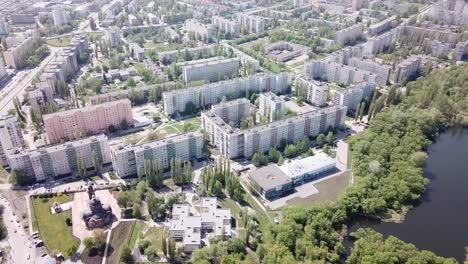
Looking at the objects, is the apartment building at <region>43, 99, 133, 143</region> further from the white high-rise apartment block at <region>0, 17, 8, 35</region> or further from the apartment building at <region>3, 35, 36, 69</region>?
the white high-rise apartment block at <region>0, 17, 8, 35</region>

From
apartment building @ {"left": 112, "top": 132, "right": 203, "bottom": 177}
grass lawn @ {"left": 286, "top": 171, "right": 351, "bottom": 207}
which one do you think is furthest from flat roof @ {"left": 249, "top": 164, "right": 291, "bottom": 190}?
apartment building @ {"left": 112, "top": 132, "right": 203, "bottom": 177}

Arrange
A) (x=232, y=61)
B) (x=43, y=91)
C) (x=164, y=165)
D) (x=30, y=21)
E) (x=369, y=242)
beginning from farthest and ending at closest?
1. (x=30, y=21)
2. (x=232, y=61)
3. (x=43, y=91)
4. (x=164, y=165)
5. (x=369, y=242)

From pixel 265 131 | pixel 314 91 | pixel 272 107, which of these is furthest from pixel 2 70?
pixel 314 91

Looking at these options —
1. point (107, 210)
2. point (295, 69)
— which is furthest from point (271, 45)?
point (107, 210)

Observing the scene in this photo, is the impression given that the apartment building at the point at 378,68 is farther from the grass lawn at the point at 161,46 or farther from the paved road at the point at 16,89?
the paved road at the point at 16,89

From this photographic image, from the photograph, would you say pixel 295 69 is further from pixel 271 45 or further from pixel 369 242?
pixel 369 242

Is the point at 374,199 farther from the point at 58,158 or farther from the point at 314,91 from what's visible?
the point at 58,158

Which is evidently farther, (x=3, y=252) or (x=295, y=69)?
(x=295, y=69)
